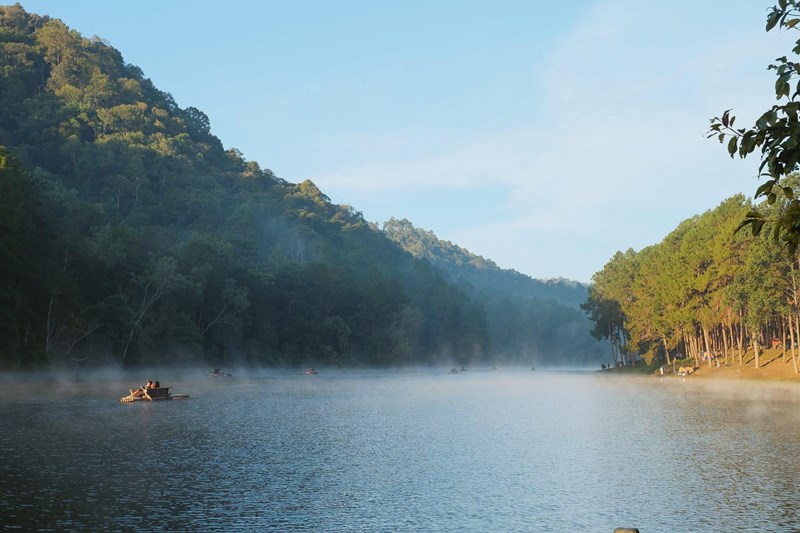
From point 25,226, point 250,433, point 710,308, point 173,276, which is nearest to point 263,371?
point 173,276

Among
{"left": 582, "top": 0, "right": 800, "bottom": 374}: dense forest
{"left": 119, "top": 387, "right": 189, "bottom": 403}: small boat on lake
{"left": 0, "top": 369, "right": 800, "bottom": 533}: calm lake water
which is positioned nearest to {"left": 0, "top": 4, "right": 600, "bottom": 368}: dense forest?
{"left": 119, "top": 387, "right": 189, "bottom": 403}: small boat on lake

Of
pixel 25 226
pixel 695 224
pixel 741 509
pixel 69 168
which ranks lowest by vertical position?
pixel 741 509

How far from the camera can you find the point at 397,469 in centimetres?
3108

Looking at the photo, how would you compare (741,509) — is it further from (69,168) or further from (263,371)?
(69,168)

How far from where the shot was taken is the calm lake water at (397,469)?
22.0 m

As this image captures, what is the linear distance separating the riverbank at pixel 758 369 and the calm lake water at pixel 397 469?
44060mm

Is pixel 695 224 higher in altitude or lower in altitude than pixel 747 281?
higher

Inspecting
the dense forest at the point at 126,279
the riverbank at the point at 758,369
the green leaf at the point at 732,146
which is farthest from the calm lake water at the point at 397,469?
the riverbank at the point at 758,369

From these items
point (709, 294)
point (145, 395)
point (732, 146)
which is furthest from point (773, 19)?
point (709, 294)

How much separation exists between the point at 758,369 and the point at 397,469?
8708 centimetres

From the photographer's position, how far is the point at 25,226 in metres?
84.8

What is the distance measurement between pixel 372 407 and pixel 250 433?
2160cm

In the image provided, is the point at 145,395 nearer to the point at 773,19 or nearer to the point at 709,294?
the point at 773,19

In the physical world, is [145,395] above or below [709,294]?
below
